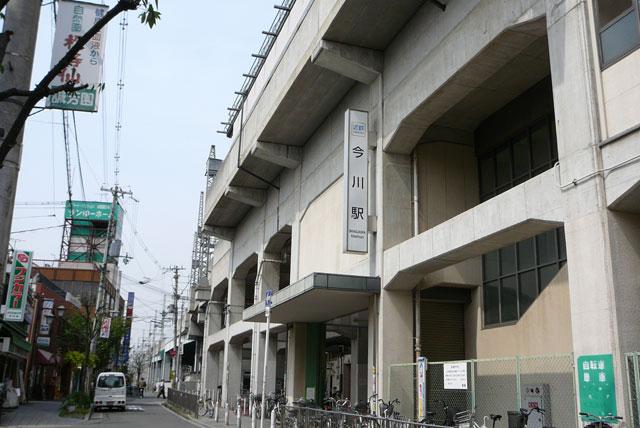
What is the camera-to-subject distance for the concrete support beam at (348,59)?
18.6 m

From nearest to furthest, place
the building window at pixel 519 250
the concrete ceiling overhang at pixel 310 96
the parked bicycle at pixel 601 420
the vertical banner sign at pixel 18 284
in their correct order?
the parked bicycle at pixel 601 420 < the building window at pixel 519 250 < the concrete ceiling overhang at pixel 310 96 < the vertical banner sign at pixel 18 284

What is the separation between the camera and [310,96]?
22.7 meters

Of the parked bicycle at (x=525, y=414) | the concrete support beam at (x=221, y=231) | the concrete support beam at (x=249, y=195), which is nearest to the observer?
the parked bicycle at (x=525, y=414)

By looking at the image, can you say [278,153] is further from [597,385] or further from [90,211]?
[90,211]

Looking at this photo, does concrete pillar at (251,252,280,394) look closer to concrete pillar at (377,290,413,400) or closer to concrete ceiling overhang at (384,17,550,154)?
concrete pillar at (377,290,413,400)

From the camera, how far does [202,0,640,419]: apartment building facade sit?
9992 mm

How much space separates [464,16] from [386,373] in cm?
941

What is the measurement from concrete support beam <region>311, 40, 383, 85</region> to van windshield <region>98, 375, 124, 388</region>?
24480 millimetres

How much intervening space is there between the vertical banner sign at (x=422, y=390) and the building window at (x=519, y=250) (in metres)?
3.75

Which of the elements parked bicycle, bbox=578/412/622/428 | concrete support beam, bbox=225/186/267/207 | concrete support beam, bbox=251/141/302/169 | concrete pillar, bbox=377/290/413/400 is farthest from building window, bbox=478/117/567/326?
concrete support beam, bbox=225/186/267/207

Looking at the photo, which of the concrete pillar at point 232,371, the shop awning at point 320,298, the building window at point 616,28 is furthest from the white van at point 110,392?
the building window at point 616,28

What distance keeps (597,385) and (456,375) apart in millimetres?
4217

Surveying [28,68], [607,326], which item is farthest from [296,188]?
[28,68]

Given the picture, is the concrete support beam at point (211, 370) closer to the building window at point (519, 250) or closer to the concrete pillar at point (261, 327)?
the concrete pillar at point (261, 327)
